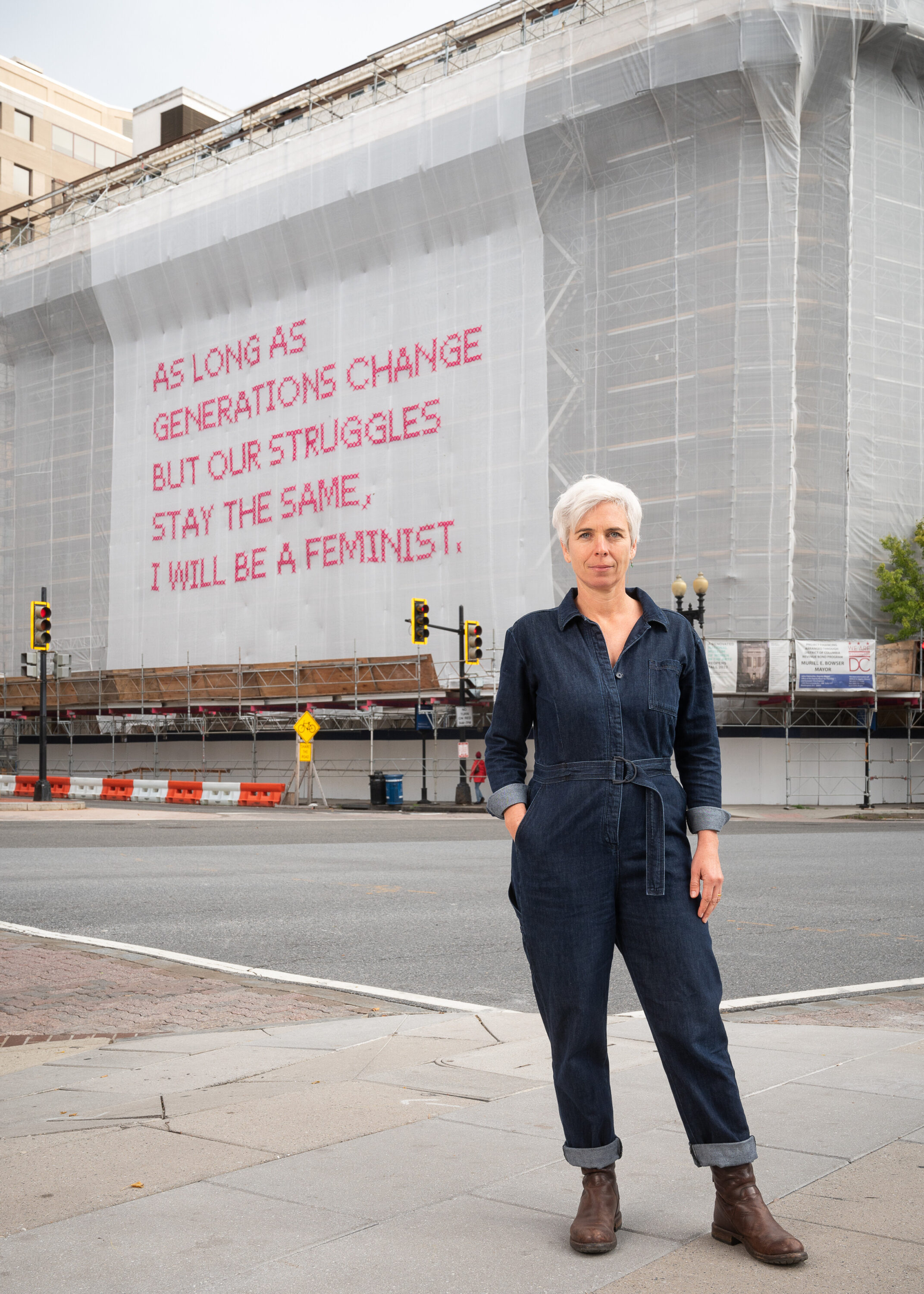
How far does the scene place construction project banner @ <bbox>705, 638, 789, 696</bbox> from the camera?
33.3m

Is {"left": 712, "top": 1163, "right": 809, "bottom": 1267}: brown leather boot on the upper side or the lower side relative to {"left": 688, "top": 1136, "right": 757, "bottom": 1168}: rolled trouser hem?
lower

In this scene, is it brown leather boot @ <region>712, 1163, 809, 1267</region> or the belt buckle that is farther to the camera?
the belt buckle

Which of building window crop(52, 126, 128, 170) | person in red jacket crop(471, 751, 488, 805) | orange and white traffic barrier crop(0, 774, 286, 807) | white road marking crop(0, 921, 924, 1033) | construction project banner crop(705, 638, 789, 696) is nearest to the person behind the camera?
white road marking crop(0, 921, 924, 1033)

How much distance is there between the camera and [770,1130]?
427 cm

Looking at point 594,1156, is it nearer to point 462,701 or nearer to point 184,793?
point 462,701

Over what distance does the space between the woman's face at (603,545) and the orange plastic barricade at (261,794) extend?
109ft

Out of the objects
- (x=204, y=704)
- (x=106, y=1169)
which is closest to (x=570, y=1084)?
(x=106, y=1169)

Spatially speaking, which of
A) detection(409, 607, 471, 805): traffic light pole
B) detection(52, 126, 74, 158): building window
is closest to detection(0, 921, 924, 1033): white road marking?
detection(409, 607, 471, 805): traffic light pole

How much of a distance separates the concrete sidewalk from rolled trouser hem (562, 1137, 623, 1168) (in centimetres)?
19

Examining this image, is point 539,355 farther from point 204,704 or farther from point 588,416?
point 204,704

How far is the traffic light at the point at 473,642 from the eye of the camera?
33656 mm

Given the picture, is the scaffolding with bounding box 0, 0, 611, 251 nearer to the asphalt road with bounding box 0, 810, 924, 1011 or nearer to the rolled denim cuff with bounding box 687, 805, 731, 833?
the asphalt road with bounding box 0, 810, 924, 1011

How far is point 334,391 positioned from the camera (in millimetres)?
42719

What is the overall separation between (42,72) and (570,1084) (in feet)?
275
